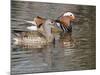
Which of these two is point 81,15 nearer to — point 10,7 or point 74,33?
point 74,33

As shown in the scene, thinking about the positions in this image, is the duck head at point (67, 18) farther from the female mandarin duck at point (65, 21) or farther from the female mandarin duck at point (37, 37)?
the female mandarin duck at point (37, 37)

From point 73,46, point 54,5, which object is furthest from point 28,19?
point 73,46

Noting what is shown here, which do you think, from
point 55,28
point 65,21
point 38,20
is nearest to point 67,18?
point 65,21

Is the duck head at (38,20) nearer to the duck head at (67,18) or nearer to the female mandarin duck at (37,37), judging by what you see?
the female mandarin duck at (37,37)

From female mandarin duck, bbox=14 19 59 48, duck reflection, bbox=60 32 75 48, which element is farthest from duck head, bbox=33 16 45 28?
duck reflection, bbox=60 32 75 48

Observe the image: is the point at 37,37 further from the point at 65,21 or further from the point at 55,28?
the point at 65,21

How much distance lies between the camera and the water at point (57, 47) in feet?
6.43

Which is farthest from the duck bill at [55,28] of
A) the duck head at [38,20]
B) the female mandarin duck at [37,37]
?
the duck head at [38,20]

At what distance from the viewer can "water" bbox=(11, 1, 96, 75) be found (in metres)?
1.96

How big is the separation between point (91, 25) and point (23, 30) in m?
0.87

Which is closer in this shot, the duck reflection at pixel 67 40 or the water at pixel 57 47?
the water at pixel 57 47

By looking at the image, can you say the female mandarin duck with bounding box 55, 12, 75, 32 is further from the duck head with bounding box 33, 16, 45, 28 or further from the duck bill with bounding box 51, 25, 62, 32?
the duck head with bounding box 33, 16, 45, 28

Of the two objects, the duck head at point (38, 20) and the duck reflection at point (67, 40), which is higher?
the duck head at point (38, 20)

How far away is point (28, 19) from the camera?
6.57ft
